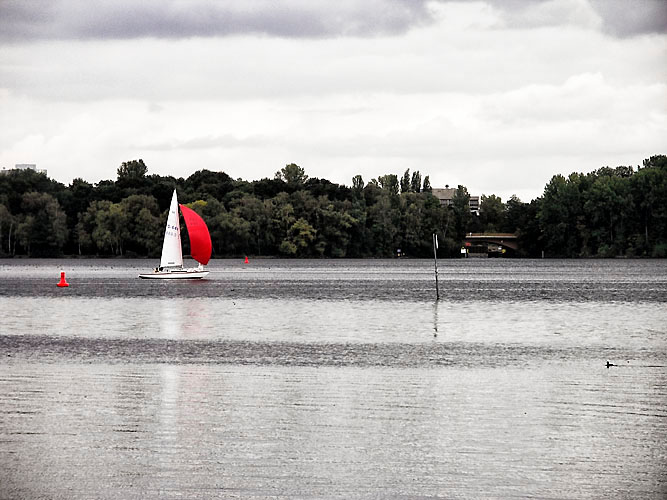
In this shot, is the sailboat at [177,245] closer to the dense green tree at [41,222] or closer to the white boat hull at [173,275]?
the white boat hull at [173,275]

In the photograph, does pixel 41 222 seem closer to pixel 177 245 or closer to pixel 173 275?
pixel 173 275

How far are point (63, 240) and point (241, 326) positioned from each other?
463 ft

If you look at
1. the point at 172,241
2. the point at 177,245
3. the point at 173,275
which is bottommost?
the point at 173,275

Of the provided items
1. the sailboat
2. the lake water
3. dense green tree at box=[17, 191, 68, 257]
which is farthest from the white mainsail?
dense green tree at box=[17, 191, 68, 257]

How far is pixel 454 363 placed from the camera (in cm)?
2545

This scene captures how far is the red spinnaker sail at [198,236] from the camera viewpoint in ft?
290

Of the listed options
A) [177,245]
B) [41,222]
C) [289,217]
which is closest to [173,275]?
[177,245]

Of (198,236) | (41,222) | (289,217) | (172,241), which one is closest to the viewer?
(172,241)

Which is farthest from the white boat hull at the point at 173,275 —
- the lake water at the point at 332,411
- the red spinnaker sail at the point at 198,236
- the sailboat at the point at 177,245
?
the lake water at the point at 332,411

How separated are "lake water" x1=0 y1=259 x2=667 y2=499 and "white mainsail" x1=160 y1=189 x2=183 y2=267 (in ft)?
150

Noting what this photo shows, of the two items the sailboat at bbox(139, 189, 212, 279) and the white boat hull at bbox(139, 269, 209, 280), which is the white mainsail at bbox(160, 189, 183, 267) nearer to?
the sailboat at bbox(139, 189, 212, 279)

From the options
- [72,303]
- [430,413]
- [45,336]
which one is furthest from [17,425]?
[72,303]

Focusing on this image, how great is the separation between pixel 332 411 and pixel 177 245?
70.2 meters

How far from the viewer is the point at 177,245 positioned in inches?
3391
